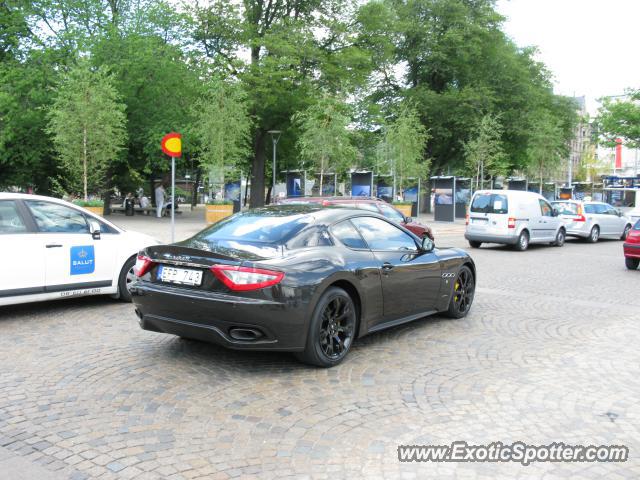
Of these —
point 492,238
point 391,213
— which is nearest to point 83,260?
point 391,213

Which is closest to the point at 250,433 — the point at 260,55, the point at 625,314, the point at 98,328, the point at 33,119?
the point at 98,328

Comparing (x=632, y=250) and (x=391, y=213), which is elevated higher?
(x=391, y=213)

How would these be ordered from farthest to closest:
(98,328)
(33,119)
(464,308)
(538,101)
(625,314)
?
(538,101), (33,119), (625,314), (464,308), (98,328)

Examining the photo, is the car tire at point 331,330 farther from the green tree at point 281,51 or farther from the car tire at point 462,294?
the green tree at point 281,51

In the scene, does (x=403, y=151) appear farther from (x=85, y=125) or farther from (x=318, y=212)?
(x=318, y=212)

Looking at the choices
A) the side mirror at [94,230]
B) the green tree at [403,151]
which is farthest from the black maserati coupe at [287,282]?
the green tree at [403,151]

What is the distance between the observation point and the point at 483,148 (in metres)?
39.8

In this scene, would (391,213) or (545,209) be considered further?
(545,209)

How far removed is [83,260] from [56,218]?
24.5 inches

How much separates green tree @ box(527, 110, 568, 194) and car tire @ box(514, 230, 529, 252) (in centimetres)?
2654

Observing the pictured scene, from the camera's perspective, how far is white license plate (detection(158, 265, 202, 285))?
5.13 meters

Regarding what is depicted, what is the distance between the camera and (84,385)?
480cm

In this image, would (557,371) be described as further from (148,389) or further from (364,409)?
(148,389)

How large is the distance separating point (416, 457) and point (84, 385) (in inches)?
107
